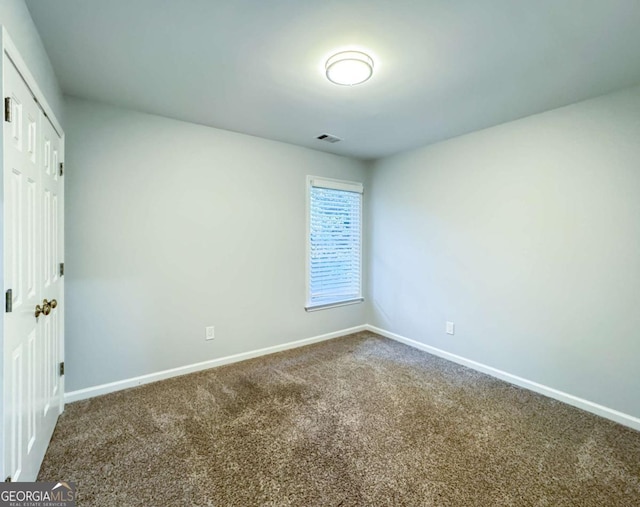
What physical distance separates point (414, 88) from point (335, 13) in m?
0.96

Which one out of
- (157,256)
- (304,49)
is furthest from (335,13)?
(157,256)

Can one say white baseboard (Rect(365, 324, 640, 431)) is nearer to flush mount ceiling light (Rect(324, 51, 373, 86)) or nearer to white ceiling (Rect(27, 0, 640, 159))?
white ceiling (Rect(27, 0, 640, 159))

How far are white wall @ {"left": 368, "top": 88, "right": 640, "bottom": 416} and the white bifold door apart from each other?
11.3 ft

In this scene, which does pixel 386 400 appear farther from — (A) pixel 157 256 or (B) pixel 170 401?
(A) pixel 157 256

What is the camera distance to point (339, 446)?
1.96m

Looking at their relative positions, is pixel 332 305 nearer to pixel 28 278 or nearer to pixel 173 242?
pixel 173 242

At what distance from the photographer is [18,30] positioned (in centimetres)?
140

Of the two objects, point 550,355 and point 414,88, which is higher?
point 414,88

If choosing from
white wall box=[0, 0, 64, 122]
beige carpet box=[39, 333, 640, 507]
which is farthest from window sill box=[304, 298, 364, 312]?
white wall box=[0, 0, 64, 122]

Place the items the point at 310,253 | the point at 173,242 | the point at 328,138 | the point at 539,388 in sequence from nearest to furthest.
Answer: the point at 539,388
the point at 173,242
the point at 328,138
the point at 310,253

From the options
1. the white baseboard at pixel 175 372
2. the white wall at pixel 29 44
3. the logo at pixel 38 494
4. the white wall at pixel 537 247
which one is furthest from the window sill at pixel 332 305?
the white wall at pixel 29 44

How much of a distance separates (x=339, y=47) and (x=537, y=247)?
7.73 ft

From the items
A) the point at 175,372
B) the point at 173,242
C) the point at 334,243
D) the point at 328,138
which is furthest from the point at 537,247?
the point at 175,372

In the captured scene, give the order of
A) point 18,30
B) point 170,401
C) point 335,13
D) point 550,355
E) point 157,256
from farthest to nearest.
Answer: point 157,256 → point 550,355 → point 170,401 → point 335,13 → point 18,30
